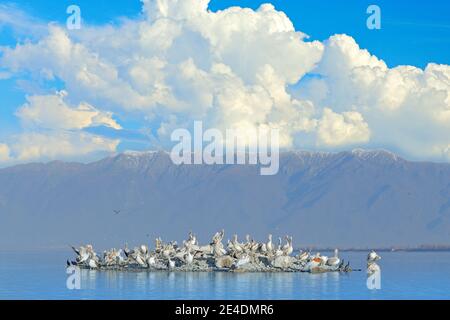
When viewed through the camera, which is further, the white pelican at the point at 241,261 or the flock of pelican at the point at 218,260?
the flock of pelican at the point at 218,260

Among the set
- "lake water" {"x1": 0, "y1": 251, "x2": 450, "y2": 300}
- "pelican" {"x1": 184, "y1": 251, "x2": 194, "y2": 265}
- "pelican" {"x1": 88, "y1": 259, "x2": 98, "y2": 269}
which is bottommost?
"lake water" {"x1": 0, "y1": 251, "x2": 450, "y2": 300}

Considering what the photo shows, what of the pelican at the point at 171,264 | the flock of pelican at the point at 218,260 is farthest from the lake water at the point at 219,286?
the flock of pelican at the point at 218,260

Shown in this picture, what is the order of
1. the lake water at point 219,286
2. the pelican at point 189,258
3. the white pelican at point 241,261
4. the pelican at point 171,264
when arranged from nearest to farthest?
the lake water at point 219,286, the white pelican at point 241,261, the pelican at point 171,264, the pelican at point 189,258

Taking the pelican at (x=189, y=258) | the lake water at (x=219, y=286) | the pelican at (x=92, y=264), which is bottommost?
the lake water at (x=219, y=286)

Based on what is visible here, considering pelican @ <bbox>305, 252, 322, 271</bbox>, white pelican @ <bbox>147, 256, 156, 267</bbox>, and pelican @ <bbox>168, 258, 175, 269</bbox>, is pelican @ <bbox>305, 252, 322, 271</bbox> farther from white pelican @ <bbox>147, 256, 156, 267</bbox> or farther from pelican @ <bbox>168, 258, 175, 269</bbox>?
white pelican @ <bbox>147, 256, 156, 267</bbox>

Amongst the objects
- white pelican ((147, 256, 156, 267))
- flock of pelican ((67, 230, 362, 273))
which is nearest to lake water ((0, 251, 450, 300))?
flock of pelican ((67, 230, 362, 273))

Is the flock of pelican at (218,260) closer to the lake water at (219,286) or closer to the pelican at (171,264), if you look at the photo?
the pelican at (171,264)

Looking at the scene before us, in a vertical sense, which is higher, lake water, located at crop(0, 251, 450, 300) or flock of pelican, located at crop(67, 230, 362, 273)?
flock of pelican, located at crop(67, 230, 362, 273)

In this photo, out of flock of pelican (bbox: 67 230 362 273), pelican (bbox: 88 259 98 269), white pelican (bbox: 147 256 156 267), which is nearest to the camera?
flock of pelican (bbox: 67 230 362 273)
